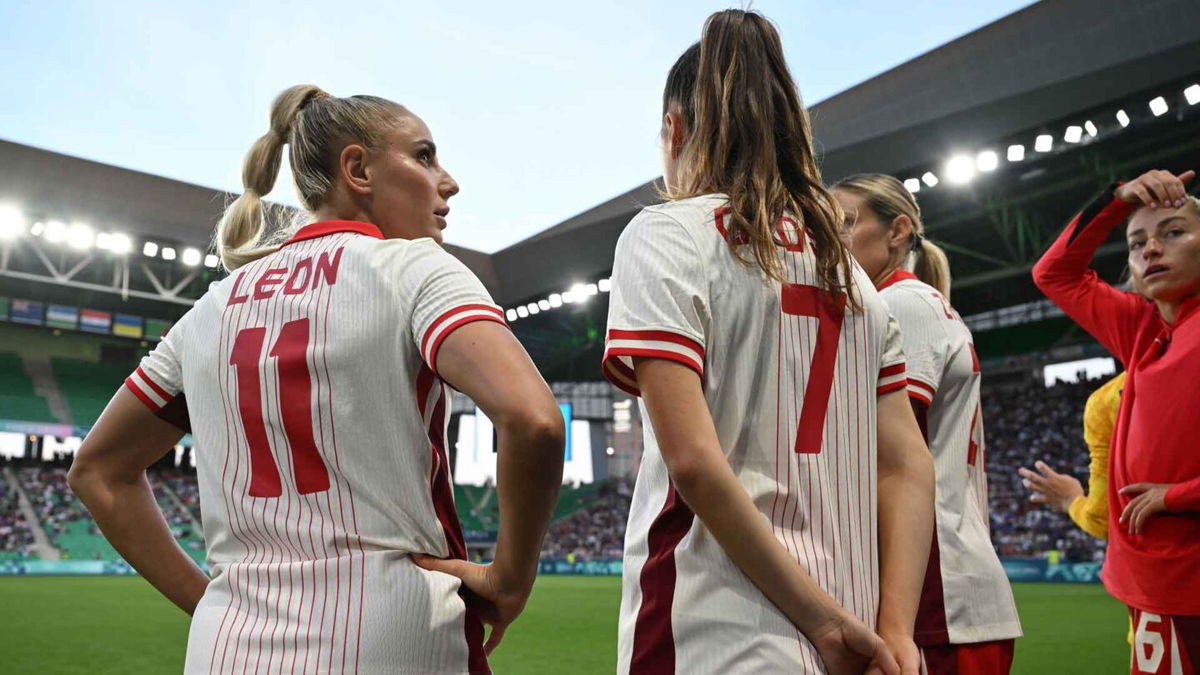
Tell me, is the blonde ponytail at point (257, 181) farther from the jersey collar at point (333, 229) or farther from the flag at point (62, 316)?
the flag at point (62, 316)

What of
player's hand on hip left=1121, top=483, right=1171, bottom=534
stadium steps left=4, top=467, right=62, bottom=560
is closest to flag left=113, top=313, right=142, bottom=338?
stadium steps left=4, top=467, right=62, bottom=560

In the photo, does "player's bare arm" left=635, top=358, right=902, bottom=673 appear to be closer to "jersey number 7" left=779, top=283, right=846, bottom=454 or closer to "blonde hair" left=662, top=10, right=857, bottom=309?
"jersey number 7" left=779, top=283, right=846, bottom=454

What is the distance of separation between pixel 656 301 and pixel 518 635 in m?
10.2

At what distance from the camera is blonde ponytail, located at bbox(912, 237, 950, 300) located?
2.82 meters

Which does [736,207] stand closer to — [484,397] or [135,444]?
[484,397]

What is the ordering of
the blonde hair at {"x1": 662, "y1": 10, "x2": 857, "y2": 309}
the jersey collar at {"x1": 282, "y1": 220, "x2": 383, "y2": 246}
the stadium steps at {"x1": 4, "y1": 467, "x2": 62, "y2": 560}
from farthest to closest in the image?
1. the stadium steps at {"x1": 4, "y1": 467, "x2": 62, "y2": 560}
2. the jersey collar at {"x1": 282, "y1": 220, "x2": 383, "y2": 246}
3. the blonde hair at {"x1": 662, "y1": 10, "x2": 857, "y2": 309}

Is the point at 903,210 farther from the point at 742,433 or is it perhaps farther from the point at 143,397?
the point at 143,397

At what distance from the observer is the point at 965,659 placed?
85.3 inches

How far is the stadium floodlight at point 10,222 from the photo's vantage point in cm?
2002

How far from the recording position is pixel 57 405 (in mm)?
28141

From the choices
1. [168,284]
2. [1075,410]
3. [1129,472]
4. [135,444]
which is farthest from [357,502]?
[1075,410]

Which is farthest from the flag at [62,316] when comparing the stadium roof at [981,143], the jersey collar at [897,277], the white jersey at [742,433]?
the white jersey at [742,433]

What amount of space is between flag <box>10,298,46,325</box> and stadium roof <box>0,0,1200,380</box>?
204 centimetres

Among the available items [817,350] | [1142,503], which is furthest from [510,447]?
[1142,503]
